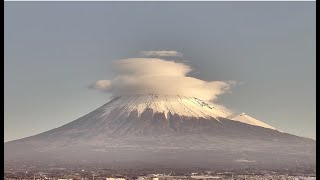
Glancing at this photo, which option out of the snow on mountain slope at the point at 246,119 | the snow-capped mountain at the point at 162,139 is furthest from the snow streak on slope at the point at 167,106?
the snow on mountain slope at the point at 246,119

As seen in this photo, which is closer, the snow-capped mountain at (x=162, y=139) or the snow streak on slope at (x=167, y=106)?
the snow-capped mountain at (x=162, y=139)

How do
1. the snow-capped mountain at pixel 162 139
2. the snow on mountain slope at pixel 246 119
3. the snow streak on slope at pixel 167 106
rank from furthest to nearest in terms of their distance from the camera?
the snow streak on slope at pixel 167 106, the snow on mountain slope at pixel 246 119, the snow-capped mountain at pixel 162 139

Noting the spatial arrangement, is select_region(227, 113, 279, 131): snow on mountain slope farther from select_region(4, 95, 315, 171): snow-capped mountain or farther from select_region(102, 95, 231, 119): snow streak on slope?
select_region(102, 95, 231, 119): snow streak on slope

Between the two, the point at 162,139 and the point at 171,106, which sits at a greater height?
the point at 171,106

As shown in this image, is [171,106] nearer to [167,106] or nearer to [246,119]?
[167,106]

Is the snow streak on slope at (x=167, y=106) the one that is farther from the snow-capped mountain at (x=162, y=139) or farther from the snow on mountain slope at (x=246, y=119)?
the snow on mountain slope at (x=246, y=119)

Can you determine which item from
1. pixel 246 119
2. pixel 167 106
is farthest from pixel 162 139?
pixel 246 119

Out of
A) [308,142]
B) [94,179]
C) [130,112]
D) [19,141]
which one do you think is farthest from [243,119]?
[94,179]
